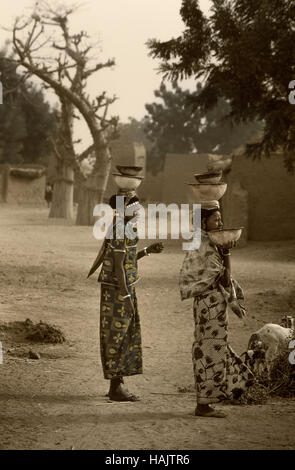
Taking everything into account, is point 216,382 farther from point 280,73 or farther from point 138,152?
point 138,152

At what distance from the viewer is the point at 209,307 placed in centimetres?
492

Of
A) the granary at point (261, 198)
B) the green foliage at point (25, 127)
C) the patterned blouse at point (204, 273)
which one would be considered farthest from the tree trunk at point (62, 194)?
the patterned blouse at point (204, 273)

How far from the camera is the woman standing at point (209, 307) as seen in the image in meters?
4.89

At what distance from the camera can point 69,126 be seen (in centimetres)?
2433

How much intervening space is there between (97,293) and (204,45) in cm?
508

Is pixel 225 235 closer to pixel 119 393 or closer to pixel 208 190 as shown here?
pixel 208 190

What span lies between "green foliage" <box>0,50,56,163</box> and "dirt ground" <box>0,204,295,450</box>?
81.8 ft

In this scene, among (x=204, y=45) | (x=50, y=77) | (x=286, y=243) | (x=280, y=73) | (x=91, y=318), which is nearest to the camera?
(x=91, y=318)

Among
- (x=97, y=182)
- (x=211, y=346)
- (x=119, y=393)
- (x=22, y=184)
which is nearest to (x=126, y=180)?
(x=211, y=346)

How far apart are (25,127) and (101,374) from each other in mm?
33539

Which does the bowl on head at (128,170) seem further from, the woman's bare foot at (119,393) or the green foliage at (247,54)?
the green foliage at (247,54)

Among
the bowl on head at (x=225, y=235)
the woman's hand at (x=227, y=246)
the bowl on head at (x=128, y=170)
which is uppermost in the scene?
the bowl on head at (x=128, y=170)

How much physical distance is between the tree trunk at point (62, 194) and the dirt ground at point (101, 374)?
11547mm

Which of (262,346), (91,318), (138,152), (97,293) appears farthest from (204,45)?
(138,152)
